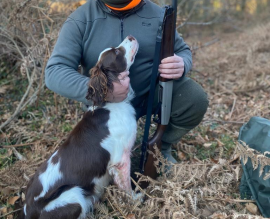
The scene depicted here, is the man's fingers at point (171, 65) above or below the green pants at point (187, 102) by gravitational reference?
above

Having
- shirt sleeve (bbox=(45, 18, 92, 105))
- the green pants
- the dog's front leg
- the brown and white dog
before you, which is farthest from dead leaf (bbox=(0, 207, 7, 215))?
the green pants

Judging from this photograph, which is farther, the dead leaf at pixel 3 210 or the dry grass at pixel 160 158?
the dead leaf at pixel 3 210

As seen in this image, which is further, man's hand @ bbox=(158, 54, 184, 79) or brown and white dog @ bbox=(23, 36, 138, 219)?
man's hand @ bbox=(158, 54, 184, 79)

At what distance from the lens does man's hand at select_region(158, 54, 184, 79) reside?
294 cm

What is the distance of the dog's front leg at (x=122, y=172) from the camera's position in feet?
9.79

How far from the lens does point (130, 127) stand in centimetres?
302

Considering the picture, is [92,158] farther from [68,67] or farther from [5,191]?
[5,191]

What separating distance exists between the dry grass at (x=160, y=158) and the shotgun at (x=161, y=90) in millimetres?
191

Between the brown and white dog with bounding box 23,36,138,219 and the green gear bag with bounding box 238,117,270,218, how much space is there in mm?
1171

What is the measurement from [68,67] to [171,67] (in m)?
1.01

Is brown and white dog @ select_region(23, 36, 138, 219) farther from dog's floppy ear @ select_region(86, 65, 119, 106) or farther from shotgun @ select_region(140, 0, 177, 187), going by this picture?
shotgun @ select_region(140, 0, 177, 187)

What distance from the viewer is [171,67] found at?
9.66ft

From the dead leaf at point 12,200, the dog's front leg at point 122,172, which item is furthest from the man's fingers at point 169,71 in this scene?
the dead leaf at point 12,200

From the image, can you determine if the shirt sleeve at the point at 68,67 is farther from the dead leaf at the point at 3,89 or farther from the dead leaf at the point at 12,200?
the dead leaf at the point at 3,89
